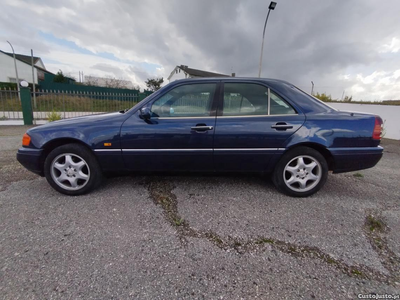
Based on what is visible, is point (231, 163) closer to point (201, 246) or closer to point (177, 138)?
point (177, 138)

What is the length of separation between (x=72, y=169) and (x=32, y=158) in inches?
21.1

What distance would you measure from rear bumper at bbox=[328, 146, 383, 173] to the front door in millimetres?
1659

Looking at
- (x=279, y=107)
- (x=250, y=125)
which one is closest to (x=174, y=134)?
(x=250, y=125)

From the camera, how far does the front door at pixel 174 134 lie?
254 cm

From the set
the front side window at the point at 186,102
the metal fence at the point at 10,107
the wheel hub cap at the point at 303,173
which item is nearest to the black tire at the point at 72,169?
the front side window at the point at 186,102

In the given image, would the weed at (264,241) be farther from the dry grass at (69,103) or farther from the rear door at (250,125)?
the dry grass at (69,103)

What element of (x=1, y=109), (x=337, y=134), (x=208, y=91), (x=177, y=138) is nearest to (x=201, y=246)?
(x=177, y=138)

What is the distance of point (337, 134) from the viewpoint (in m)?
2.55

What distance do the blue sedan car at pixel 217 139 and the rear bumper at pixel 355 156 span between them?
0.01 metres

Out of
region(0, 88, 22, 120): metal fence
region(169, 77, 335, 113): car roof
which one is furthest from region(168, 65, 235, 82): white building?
region(169, 77, 335, 113): car roof

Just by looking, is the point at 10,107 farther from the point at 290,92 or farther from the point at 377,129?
the point at 377,129

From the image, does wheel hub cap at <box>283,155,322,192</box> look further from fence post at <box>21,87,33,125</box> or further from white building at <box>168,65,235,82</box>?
white building at <box>168,65,235,82</box>

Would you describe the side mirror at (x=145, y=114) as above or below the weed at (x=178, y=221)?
above

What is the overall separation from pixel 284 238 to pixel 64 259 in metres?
1.97
